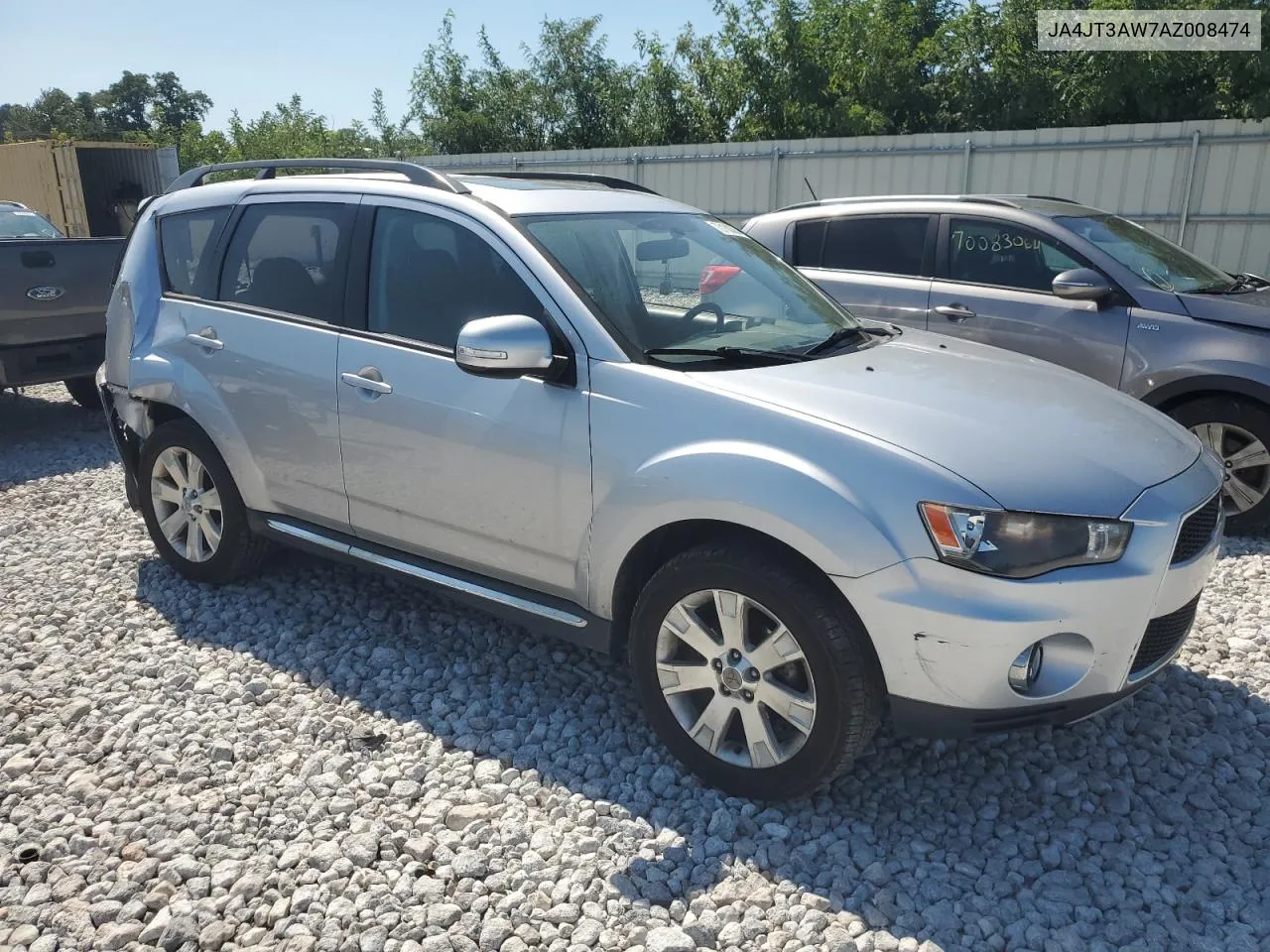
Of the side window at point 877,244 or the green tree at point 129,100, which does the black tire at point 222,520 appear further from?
the green tree at point 129,100

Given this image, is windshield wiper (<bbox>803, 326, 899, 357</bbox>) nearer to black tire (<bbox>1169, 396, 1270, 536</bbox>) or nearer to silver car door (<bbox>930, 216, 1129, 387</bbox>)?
silver car door (<bbox>930, 216, 1129, 387</bbox>)

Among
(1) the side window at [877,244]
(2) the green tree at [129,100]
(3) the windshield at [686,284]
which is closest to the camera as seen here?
(3) the windshield at [686,284]

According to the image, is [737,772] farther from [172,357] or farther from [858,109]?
[858,109]

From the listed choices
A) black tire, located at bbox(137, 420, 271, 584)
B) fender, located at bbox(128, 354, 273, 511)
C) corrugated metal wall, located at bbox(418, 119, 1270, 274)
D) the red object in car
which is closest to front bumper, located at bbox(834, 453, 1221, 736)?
the red object in car

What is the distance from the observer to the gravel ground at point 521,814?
2562 millimetres

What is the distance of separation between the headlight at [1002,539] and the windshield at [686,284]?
3.30ft

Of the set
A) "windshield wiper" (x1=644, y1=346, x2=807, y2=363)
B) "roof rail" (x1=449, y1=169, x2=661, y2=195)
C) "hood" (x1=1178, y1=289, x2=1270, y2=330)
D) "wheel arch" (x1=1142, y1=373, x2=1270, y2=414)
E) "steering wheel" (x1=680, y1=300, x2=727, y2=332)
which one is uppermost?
"roof rail" (x1=449, y1=169, x2=661, y2=195)

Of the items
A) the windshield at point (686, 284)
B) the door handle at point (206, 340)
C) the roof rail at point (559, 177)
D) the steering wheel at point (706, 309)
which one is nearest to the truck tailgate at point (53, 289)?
the door handle at point (206, 340)

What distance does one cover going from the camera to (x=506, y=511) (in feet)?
11.0

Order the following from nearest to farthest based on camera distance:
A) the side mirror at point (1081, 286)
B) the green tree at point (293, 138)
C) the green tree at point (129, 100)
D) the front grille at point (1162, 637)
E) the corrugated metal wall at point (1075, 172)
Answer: the front grille at point (1162, 637)
the side mirror at point (1081, 286)
the corrugated metal wall at point (1075, 172)
the green tree at point (293, 138)
the green tree at point (129, 100)

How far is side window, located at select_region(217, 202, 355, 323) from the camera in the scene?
3.88m

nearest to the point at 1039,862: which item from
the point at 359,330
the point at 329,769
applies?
the point at 329,769

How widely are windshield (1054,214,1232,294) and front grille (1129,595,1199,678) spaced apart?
3260 mm

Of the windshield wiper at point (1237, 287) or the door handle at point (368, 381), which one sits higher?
the windshield wiper at point (1237, 287)
